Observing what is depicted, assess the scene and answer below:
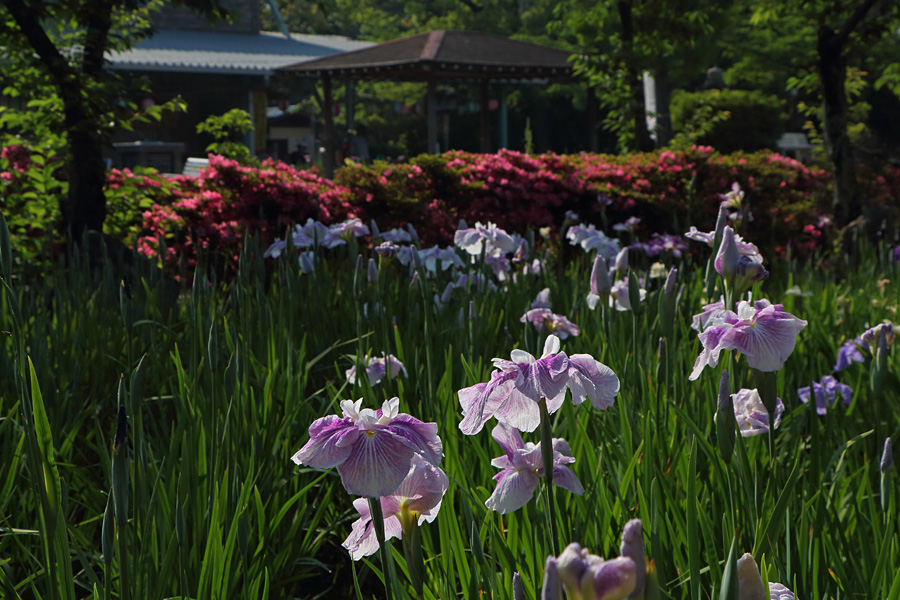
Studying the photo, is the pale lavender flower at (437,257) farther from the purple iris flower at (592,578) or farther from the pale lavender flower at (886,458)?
the purple iris flower at (592,578)

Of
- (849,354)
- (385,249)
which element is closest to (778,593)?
(849,354)

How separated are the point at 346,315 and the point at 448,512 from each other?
1.86 metres

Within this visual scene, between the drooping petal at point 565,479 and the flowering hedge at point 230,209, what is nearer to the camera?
the drooping petal at point 565,479

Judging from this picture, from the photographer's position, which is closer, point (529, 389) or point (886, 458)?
point (529, 389)

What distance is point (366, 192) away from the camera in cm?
610

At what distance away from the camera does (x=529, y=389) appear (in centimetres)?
91

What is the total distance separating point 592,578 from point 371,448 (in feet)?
1.07

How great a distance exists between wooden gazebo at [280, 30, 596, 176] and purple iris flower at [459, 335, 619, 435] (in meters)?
14.9

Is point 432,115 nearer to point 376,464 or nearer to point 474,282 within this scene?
point 474,282

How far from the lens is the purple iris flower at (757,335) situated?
115 cm

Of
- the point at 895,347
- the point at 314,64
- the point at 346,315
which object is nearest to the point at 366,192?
the point at 346,315

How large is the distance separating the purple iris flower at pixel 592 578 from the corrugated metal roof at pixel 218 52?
710 inches

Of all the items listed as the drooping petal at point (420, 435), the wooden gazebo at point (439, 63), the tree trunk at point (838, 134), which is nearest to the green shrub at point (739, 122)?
the wooden gazebo at point (439, 63)

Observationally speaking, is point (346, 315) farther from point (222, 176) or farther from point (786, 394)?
point (222, 176)
